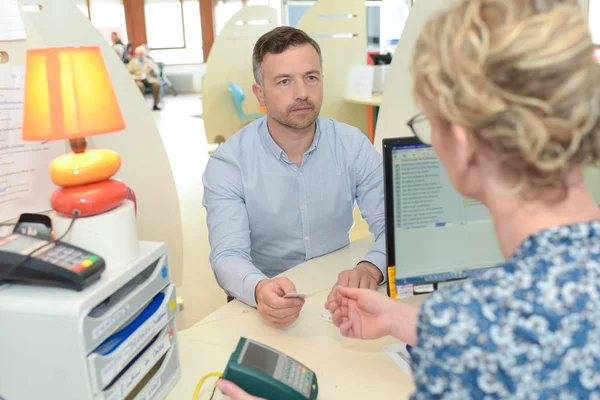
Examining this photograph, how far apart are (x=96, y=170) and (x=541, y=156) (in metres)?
0.74

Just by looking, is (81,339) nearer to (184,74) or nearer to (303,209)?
(303,209)

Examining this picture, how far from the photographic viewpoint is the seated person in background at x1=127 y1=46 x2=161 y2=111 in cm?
1120

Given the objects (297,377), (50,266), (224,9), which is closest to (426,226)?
(297,377)

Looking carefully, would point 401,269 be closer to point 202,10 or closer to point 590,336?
point 590,336

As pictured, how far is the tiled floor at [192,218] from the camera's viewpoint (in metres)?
3.06

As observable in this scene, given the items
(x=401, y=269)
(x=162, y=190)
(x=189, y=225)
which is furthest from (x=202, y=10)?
(x=401, y=269)

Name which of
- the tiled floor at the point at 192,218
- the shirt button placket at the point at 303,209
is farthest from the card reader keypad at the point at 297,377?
the tiled floor at the point at 192,218

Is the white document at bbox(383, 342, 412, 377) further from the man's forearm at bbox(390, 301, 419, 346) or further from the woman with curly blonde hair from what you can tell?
the woman with curly blonde hair

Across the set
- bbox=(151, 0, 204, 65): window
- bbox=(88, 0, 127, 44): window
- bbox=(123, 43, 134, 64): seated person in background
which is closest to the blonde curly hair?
Result: bbox=(123, 43, 134, 64): seated person in background

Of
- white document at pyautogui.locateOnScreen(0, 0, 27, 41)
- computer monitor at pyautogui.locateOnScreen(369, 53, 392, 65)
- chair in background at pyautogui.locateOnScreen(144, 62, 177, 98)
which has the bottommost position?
chair in background at pyautogui.locateOnScreen(144, 62, 177, 98)

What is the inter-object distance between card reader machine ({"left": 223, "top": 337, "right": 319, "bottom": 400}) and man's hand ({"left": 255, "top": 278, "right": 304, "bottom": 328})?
0.74 ft

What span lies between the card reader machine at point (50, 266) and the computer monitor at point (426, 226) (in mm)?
604

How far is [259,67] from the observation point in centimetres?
190

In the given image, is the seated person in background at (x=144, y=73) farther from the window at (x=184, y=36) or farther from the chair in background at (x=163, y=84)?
the window at (x=184, y=36)
